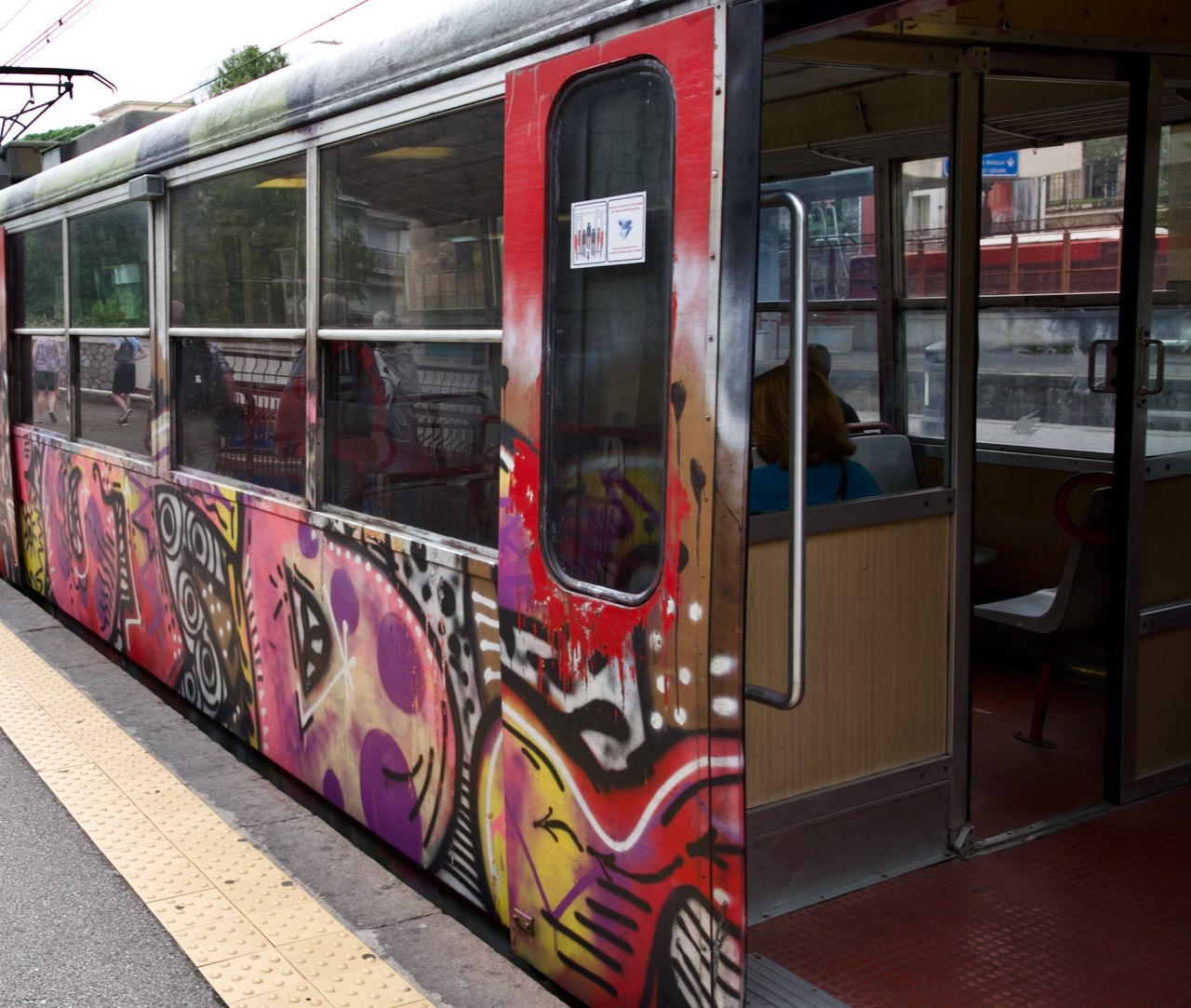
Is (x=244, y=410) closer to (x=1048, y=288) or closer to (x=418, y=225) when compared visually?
(x=418, y=225)

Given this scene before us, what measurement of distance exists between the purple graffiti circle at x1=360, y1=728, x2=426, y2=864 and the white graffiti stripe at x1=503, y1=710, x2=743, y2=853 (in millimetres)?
632

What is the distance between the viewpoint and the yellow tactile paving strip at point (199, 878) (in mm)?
2832

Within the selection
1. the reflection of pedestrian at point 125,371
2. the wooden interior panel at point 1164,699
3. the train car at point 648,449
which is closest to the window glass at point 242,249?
the train car at point 648,449

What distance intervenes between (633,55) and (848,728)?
1.79 m

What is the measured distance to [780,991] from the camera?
2625 mm

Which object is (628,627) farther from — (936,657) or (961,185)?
(961,185)

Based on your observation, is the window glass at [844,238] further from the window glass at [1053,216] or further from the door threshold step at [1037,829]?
the door threshold step at [1037,829]

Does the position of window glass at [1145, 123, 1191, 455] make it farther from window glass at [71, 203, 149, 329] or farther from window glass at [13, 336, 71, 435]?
A: window glass at [13, 336, 71, 435]

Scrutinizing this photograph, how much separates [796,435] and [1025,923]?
1.61 meters

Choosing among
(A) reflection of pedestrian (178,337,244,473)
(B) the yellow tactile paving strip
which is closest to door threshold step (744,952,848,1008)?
(B) the yellow tactile paving strip

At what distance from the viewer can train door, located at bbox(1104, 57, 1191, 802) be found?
349 centimetres

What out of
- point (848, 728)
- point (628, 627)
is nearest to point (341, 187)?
point (628, 627)

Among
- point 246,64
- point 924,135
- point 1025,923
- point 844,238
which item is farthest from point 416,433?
point 246,64

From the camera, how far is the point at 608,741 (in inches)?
94.7
